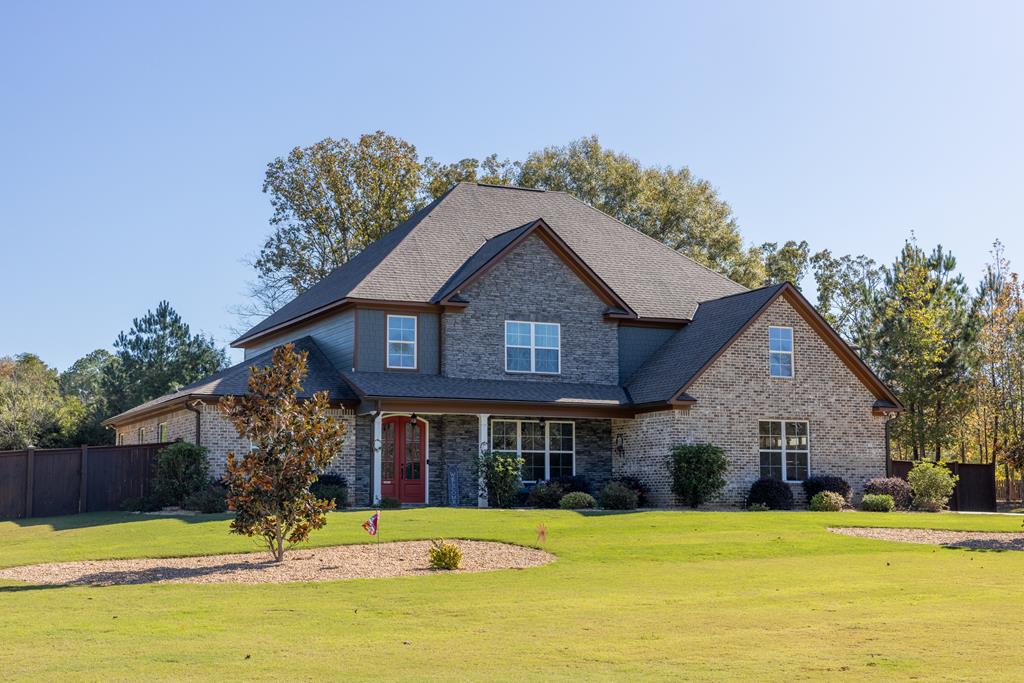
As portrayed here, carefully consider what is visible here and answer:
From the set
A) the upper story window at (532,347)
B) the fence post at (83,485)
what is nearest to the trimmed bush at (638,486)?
the upper story window at (532,347)

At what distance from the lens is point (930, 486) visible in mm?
32250

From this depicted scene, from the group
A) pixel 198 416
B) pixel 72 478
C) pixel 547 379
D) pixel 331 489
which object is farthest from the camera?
pixel 547 379

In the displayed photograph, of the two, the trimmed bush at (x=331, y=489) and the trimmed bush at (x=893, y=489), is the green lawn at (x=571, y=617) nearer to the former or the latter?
the trimmed bush at (x=331, y=489)

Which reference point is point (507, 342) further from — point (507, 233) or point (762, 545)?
point (762, 545)

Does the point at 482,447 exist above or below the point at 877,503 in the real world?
above

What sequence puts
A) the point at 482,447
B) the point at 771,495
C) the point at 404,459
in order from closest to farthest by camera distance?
1. the point at 771,495
2. the point at 482,447
3. the point at 404,459

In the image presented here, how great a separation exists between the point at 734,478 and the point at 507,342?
7305mm

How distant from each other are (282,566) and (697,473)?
47.3 feet

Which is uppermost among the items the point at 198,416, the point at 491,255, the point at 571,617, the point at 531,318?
the point at 491,255

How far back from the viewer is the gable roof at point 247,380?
2959cm

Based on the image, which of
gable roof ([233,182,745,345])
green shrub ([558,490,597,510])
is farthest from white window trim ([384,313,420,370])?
green shrub ([558,490,597,510])

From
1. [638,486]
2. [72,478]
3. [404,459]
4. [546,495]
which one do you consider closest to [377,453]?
[404,459]

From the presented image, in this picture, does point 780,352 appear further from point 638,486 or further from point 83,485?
point 83,485

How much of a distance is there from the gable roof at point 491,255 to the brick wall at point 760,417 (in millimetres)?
3585
